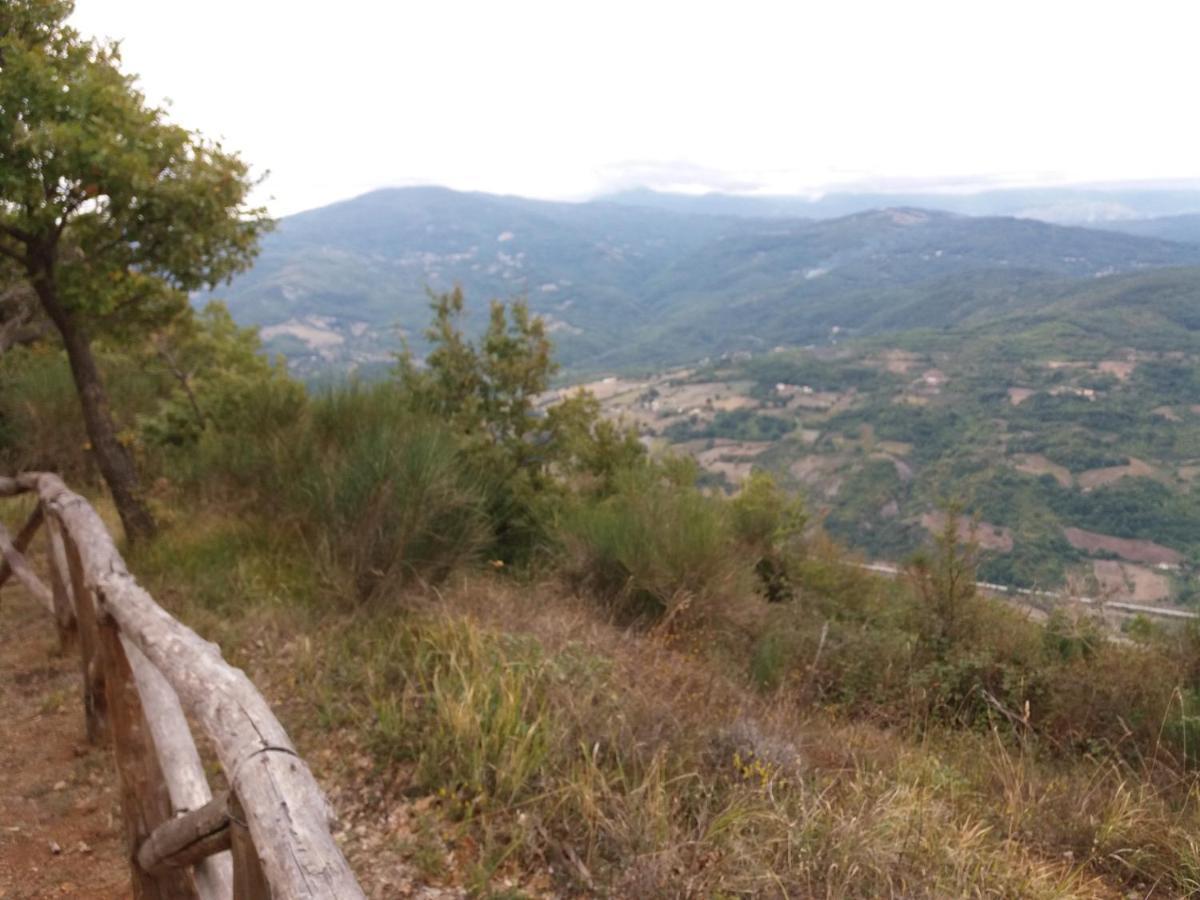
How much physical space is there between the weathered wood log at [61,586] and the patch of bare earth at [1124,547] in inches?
2021

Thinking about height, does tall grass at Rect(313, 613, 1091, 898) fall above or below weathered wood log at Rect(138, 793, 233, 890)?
below

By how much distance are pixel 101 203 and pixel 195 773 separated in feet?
17.2

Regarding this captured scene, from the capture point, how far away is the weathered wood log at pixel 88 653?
3.62 m

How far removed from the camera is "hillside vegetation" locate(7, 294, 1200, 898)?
333cm

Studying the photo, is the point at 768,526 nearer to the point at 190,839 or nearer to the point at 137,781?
the point at 137,781

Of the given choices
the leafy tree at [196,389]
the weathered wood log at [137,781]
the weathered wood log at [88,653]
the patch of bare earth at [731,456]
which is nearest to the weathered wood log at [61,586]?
the weathered wood log at [88,653]

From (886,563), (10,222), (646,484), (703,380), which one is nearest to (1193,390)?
(703,380)

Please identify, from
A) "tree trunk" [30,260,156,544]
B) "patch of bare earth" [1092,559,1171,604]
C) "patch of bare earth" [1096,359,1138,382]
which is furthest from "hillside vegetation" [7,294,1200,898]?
"patch of bare earth" [1096,359,1138,382]

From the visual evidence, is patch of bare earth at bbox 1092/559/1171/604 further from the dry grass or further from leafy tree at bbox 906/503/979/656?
the dry grass

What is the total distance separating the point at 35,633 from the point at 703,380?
381ft

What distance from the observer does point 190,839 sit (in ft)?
6.50

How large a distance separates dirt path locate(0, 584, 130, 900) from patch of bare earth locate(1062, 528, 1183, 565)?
169 feet

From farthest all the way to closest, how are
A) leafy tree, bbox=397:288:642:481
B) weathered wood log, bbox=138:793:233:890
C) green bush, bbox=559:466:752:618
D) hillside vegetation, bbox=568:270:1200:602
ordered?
hillside vegetation, bbox=568:270:1200:602 → leafy tree, bbox=397:288:642:481 → green bush, bbox=559:466:752:618 → weathered wood log, bbox=138:793:233:890

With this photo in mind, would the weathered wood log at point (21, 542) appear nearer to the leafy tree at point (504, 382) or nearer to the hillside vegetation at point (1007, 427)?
the leafy tree at point (504, 382)
